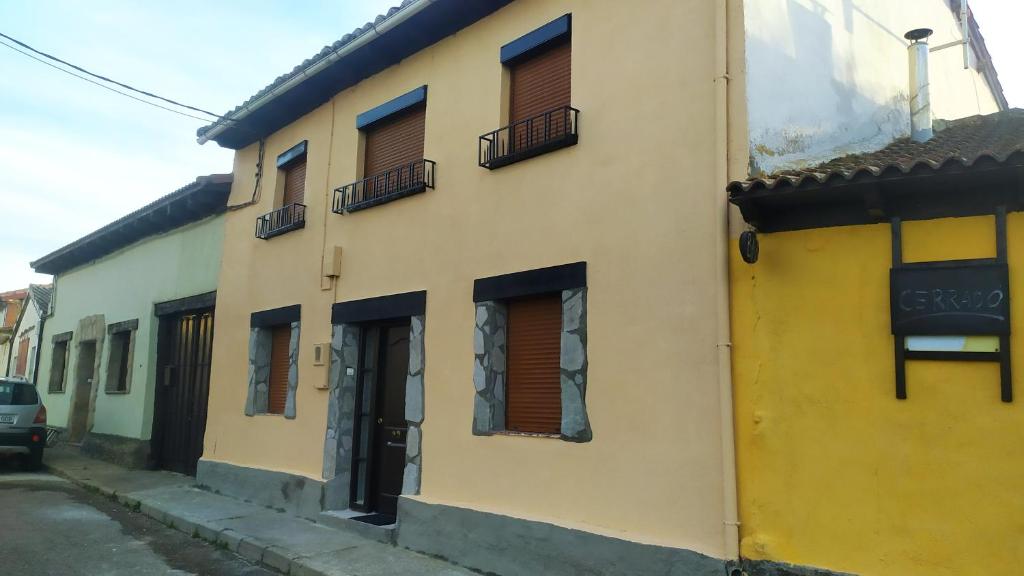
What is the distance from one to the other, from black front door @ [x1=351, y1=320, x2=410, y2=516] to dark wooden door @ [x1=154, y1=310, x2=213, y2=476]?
13.4ft

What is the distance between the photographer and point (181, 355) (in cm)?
1259

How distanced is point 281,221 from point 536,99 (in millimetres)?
4766

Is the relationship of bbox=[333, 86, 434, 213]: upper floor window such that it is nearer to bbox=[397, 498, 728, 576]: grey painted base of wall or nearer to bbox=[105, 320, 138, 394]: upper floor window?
bbox=[397, 498, 728, 576]: grey painted base of wall

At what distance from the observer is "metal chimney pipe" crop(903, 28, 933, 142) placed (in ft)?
22.8

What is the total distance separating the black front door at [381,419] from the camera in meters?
8.06

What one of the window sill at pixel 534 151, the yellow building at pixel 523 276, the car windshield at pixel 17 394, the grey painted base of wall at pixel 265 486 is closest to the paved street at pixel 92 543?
the grey painted base of wall at pixel 265 486

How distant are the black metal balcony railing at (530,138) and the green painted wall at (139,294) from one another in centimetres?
647

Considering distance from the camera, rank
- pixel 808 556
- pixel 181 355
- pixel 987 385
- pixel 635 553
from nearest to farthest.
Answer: pixel 987 385, pixel 808 556, pixel 635 553, pixel 181 355

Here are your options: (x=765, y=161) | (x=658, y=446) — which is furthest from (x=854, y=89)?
(x=658, y=446)

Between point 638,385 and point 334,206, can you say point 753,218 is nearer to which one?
point 638,385

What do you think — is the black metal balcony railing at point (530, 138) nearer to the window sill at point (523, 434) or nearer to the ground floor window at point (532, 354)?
the ground floor window at point (532, 354)

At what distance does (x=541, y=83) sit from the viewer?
691cm

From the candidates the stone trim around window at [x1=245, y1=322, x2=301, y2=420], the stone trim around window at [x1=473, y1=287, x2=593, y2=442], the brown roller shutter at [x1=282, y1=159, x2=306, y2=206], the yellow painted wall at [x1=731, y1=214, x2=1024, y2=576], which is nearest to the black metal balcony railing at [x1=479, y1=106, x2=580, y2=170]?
the stone trim around window at [x1=473, y1=287, x2=593, y2=442]

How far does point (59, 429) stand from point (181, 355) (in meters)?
Result: 6.41
